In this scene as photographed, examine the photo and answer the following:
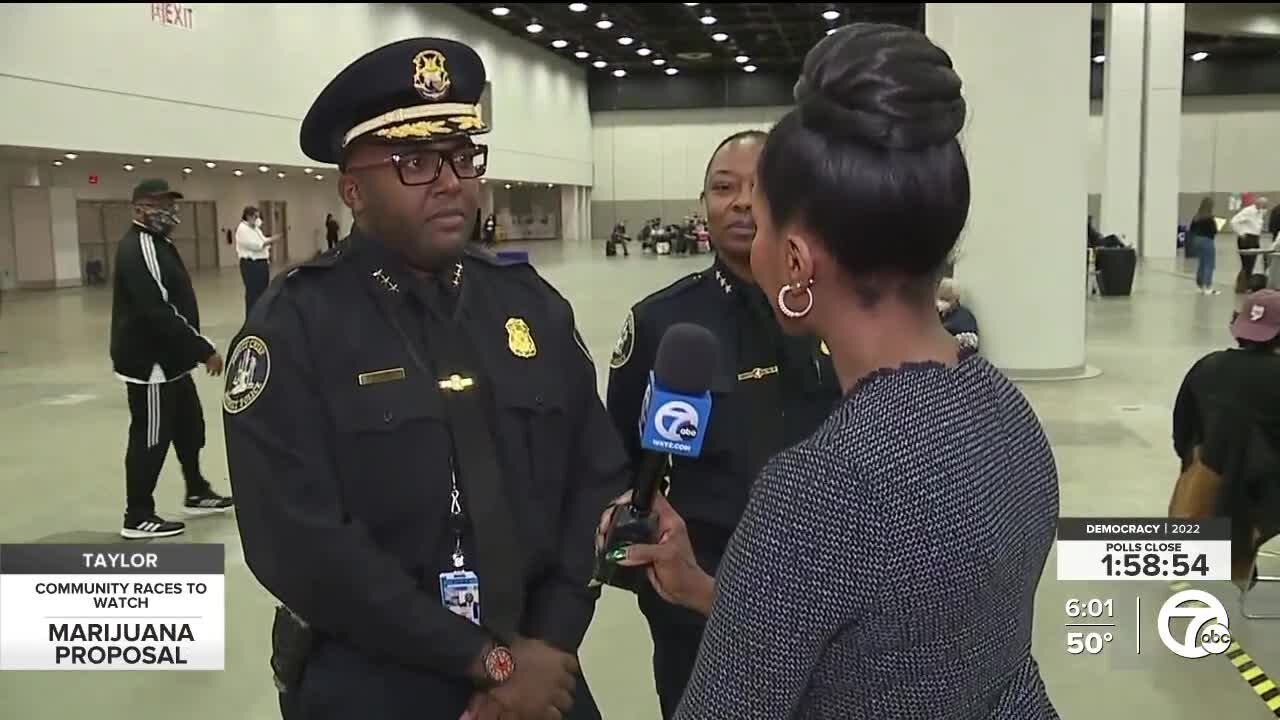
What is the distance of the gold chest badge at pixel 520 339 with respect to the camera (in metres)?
1.93

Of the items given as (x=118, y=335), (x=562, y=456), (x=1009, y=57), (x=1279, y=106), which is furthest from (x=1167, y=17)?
(x=562, y=456)

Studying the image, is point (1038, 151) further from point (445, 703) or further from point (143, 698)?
point (445, 703)

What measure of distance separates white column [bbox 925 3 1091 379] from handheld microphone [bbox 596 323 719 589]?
8550mm

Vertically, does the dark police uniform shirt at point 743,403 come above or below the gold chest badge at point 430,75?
below

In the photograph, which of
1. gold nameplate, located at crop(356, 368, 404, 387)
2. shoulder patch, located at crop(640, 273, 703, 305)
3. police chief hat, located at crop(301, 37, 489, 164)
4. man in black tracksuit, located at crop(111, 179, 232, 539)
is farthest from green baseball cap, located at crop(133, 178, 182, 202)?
gold nameplate, located at crop(356, 368, 404, 387)

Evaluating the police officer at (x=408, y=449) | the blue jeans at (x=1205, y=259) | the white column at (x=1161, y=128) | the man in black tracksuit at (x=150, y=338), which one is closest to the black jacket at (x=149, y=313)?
the man in black tracksuit at (x=150, y=338)

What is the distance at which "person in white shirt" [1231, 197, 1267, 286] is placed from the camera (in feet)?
22.4

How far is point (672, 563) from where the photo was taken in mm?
1477

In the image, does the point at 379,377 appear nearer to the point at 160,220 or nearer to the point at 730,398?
the point at 730,398

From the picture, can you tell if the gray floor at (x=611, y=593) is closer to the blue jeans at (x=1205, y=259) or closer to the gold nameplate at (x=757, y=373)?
the blue jeans at (x=1205, y=259)

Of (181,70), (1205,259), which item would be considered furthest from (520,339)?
(181,70)

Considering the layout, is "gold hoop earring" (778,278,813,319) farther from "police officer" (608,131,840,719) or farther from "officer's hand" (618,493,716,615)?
"police officer" (608,131,840,719)

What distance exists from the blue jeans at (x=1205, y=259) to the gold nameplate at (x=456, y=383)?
14.0 metres

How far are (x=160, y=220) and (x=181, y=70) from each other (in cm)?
1598
